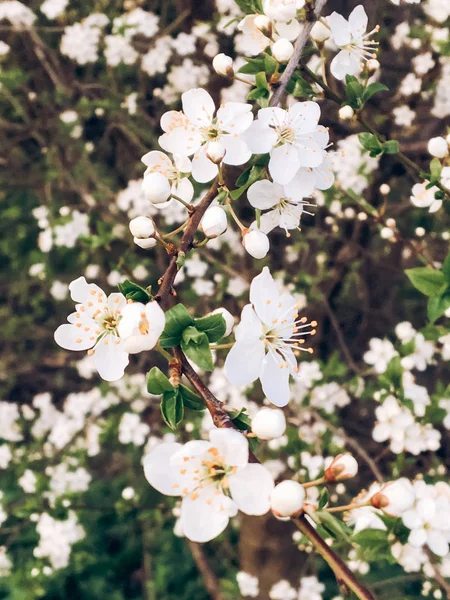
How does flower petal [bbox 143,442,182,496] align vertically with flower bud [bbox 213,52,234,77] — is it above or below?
below

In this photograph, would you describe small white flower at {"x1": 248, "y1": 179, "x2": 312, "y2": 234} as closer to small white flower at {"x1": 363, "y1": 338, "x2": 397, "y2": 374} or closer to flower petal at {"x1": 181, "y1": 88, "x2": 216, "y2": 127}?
flower petal at {"x1": 181, "y1": 88, "x2": 216, "y2": 127}

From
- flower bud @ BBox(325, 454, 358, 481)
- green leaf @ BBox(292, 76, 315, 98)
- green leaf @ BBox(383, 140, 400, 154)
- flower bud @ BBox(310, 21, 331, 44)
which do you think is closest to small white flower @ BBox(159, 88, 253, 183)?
green leaf @ BBox(292, 76, 315, 98)

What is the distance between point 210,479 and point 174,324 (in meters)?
0.23

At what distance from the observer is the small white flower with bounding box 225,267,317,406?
32.6 inches

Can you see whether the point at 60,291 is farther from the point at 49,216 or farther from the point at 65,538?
the point at 65,538

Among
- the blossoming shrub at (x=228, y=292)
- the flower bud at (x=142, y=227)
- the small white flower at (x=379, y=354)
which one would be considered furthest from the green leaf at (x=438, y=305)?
the small white flower at (x=379, y=354)

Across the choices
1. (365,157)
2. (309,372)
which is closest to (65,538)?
(309,372)

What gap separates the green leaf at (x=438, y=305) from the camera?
3.60 feet

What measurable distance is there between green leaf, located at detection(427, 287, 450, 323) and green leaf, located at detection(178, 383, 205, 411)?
56 centimetres

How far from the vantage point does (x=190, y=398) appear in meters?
0.81

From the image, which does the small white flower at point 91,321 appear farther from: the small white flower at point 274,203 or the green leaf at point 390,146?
the green leaf at point 390,146

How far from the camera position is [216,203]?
949 millimetres

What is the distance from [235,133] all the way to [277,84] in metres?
0.16

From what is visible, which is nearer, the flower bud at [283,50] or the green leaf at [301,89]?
the flower bud at [283,50]
